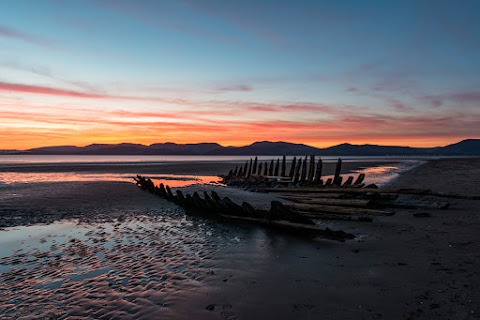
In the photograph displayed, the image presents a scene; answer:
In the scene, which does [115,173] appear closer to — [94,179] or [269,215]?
[94,179]

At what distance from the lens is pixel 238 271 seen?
21.0 ft

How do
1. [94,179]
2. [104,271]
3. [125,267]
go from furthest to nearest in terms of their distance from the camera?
[94,179] → [125,267] → [104,271]

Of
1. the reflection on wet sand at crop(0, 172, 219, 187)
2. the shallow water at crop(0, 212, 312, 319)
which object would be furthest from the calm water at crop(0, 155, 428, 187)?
the shallow water at crop(0, 212, 312, 319)

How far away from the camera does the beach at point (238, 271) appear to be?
470cm

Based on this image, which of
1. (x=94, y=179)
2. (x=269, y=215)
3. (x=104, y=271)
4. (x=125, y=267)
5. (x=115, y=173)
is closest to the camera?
(x=104, y=271)

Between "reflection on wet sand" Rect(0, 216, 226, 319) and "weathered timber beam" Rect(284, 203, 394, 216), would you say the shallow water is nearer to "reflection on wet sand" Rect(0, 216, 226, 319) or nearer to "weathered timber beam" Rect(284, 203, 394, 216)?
→ "reflection on wet sand" Rect(0, 216, 226, 319)

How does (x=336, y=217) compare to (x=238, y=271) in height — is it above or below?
above

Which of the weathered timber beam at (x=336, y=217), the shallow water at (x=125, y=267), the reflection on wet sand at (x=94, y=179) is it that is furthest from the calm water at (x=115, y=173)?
the shallow water at (x=125, y=267)

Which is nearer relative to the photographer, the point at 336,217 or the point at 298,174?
the point at 336,217

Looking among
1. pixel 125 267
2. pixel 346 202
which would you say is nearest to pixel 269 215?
pixel 346 202

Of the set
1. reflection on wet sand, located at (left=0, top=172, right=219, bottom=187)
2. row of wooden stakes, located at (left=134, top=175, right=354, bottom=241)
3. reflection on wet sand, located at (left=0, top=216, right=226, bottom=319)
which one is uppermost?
row of wooden stakes, located at (left=134, top=175, right=354, bottom=241)

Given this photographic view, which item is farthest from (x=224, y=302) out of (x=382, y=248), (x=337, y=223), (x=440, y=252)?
(x=337, y=223)

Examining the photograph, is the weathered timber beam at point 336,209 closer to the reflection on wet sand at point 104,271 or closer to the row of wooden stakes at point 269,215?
the row of wooden stakes at point 269,215

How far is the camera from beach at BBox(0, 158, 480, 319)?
470 cm
